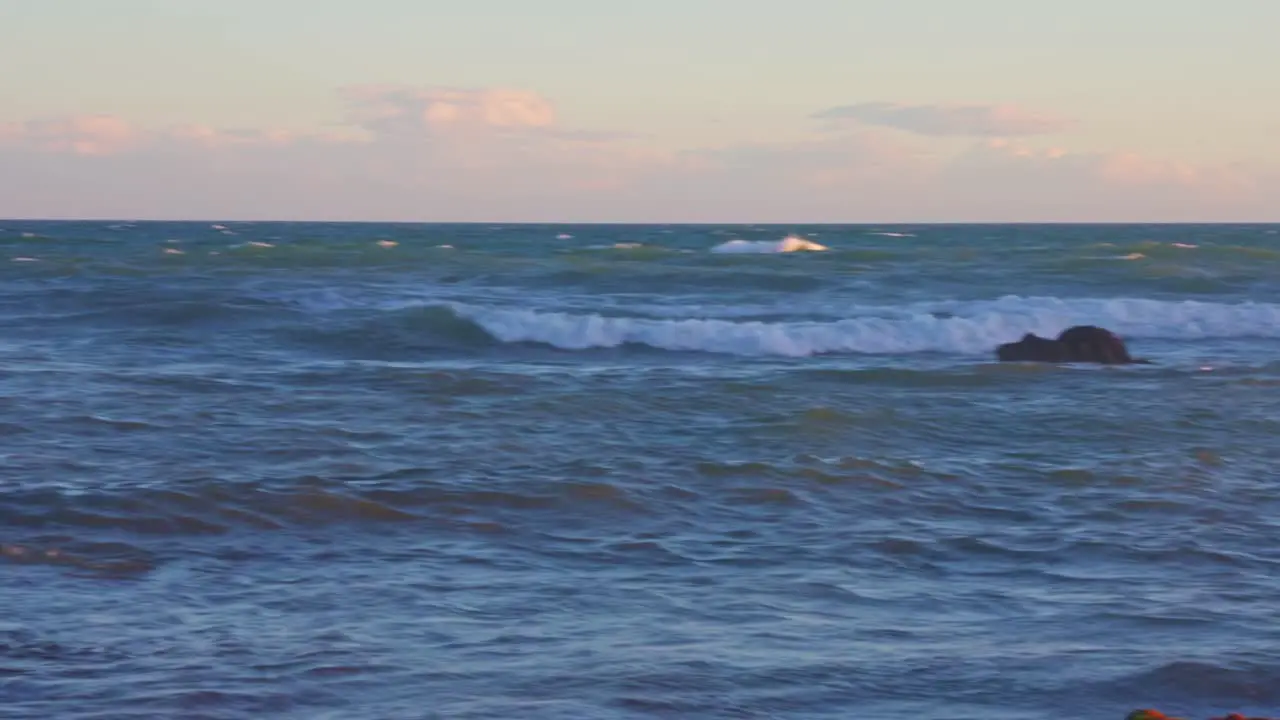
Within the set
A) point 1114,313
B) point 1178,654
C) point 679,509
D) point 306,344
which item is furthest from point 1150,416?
point 1114,313

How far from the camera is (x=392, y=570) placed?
19.4 ft

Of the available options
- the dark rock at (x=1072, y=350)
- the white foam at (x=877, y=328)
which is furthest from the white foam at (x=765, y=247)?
the dark rock at (x=1072, y=350)

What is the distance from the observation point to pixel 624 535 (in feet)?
21.6

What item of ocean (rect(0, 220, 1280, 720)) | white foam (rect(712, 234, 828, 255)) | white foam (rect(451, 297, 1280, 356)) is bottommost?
ocean (rect(0, 220, 1280, 720))

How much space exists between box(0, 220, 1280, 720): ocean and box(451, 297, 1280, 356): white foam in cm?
161

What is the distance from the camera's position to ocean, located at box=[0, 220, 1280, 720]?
453cm

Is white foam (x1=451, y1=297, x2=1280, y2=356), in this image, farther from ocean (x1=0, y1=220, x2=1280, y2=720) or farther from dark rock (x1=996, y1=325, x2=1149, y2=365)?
dark rock (x1=996, y1=325, x2=1149, y2=365)

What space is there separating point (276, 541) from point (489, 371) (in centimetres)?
655

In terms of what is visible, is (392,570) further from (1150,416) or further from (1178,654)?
(1150,416)

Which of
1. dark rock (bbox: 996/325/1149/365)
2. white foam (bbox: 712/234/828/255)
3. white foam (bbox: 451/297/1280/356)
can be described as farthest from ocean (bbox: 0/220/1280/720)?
white foam (bbox: 712/234/828/255)

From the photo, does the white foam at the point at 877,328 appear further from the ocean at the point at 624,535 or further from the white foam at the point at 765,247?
the white foam at the point at 765,247

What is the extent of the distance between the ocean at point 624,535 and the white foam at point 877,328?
1.61 meters

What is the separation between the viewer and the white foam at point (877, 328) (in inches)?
669

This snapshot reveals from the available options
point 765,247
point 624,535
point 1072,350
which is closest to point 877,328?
point 1072,350
